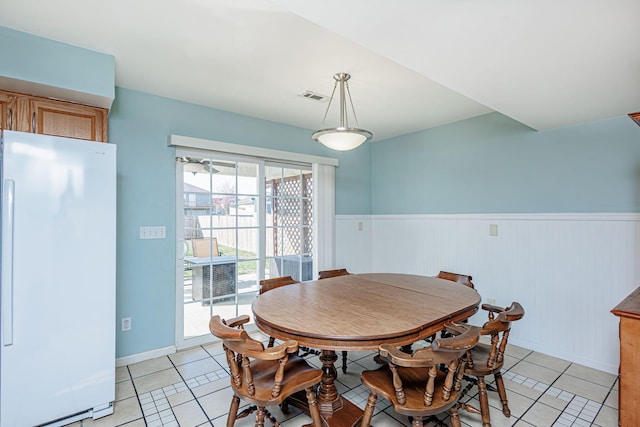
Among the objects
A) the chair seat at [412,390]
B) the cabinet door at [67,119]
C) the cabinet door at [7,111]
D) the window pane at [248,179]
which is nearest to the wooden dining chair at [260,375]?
the chair seat at [412,390]

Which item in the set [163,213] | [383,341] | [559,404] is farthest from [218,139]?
[559,404]

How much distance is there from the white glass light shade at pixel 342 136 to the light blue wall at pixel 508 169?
182 cm

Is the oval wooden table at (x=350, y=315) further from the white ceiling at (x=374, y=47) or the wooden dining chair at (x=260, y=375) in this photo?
the white ceiling at (x=374, y=47)

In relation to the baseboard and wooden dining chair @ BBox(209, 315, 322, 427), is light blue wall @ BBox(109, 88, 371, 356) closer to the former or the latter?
the baseboard

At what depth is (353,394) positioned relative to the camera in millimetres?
2311

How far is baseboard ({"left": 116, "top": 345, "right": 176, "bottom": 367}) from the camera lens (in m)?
2.76

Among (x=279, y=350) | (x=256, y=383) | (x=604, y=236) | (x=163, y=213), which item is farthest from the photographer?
(x=163, y=213)

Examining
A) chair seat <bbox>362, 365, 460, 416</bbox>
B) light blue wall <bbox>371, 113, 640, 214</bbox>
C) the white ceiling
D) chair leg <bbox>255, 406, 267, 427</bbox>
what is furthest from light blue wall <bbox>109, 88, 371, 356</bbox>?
light blue wall <bbox>371, 113, 640, 214</bbox>

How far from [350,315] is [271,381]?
0.56 meters

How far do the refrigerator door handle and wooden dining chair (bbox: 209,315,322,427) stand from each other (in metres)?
1.18

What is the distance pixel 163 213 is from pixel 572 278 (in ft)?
12.7

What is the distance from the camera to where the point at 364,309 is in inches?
77.7

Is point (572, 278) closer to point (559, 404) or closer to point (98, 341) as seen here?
point (559, 404)

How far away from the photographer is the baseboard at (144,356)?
2764 mm
